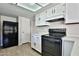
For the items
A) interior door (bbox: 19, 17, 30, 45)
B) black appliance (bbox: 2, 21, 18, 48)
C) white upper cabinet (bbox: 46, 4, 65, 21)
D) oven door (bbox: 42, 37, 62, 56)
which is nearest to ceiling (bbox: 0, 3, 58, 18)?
interior door (bbox: 19, 17, 30, 45)

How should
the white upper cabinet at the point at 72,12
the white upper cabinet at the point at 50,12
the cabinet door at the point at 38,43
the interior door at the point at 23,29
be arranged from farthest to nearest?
the cabinet door at the point at 38,43
the white upper cabinet at the point at 50,12
the interior door at the point at 23,29
the white upper cabinet at the point at 72,12

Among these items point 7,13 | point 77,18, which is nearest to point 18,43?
point 7,13

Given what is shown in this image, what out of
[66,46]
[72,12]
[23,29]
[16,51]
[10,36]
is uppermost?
[72,12]

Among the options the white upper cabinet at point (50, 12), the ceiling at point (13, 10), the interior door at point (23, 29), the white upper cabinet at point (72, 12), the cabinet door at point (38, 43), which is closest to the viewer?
the white upper cabinet at point (72, 12)

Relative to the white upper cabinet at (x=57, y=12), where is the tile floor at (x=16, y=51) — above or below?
below

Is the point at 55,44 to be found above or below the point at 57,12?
below

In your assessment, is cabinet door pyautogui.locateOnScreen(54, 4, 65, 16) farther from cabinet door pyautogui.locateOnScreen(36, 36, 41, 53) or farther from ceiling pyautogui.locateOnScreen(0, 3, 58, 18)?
cabinet door pyautogui.locateOnScreen(36, 36, 41, 53)

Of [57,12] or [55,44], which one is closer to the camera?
[55,44]

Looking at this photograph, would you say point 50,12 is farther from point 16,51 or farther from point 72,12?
point 16,51

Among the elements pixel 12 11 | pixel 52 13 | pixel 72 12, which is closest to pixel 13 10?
pixel 12 11

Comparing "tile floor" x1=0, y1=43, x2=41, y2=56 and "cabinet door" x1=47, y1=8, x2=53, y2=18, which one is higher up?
"cabinet door" x1=47, y1=8, x2=53, y2=18

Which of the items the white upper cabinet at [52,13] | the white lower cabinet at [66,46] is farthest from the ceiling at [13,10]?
the white lower cabinet at [66,46]

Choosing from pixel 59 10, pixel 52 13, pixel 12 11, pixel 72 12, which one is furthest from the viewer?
pixel 52 13

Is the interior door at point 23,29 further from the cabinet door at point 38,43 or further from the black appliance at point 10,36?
the cabinet door at point 38,43
